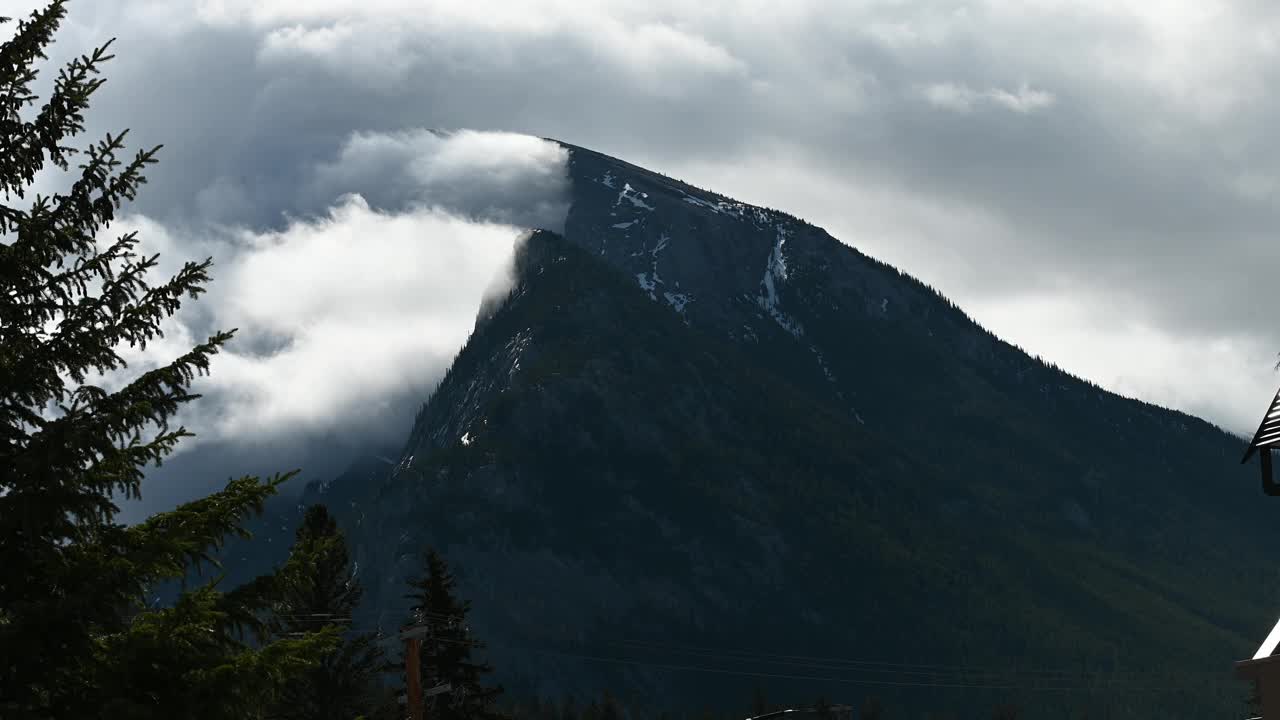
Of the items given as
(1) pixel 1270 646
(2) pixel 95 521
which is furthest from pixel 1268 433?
(2) pixel 95 521

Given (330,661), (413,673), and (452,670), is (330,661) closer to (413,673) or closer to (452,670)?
(452,670)

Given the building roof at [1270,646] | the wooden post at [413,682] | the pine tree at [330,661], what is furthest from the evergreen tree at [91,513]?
the pine tree at [330,661]

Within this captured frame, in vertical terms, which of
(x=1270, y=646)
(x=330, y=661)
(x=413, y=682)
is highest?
(x=1270, y=646)

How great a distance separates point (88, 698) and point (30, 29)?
23.3 feet

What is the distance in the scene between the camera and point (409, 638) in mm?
39375

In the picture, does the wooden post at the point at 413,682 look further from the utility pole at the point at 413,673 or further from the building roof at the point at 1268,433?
the building roof at the point at 1268,433

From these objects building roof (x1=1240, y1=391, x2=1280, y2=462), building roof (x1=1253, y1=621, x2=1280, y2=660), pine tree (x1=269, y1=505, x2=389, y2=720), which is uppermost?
building roof (x1=1240, y1=391, x2=1280, y2=462)

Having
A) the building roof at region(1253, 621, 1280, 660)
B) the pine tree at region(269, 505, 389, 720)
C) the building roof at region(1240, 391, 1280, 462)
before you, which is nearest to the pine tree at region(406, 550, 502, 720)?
the pine tree at region(269, 505, 389, 720)

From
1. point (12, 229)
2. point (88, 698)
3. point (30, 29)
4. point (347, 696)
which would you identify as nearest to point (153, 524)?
point (88, 698)

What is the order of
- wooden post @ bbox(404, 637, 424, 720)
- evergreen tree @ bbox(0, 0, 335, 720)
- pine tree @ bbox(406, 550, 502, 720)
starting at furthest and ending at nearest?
1. pine tree @ bbox(406, 550, 502, 720)
2. wooden post @ bbox(404, 637, 424, 720)
3. evergreen tree @ bbox(0, 0, 335, 720)

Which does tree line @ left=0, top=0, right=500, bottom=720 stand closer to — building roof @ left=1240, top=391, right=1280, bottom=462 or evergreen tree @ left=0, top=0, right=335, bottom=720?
evergreen tree @ left=0, top=0, right=335, bottom=720

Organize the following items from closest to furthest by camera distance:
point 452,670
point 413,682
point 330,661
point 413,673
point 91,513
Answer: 1. point 91,513
2. point 413,682
3. point 413,673
4. point 452,670
5. point 330,661

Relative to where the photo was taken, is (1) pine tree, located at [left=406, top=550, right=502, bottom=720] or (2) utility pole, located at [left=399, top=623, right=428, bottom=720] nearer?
(2) utility pole, located at [left=399, top=623, right=428, bottom=720]

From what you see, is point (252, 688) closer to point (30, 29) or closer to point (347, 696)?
point (30, 29)
